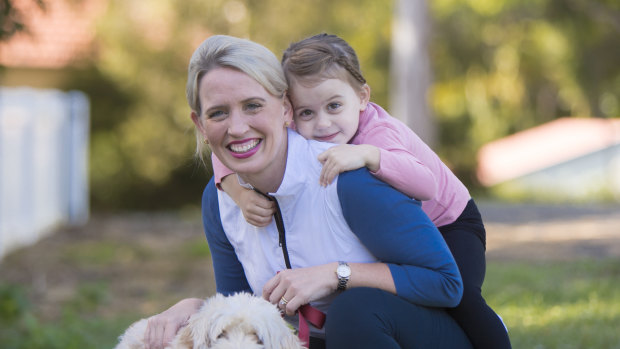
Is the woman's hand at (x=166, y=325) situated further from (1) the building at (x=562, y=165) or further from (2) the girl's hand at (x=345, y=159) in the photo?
(1) the building at (x=562, y=165)

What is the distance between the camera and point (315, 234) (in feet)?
10.1

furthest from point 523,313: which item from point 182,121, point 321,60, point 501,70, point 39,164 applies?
point 501,70

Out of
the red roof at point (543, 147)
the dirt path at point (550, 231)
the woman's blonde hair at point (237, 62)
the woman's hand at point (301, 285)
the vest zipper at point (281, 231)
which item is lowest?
the woman's hand at point (301, 285)

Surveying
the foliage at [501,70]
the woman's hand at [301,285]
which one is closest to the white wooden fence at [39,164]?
the woman's hand at [301,285]

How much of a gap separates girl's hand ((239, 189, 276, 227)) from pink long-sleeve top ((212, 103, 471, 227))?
0.30m

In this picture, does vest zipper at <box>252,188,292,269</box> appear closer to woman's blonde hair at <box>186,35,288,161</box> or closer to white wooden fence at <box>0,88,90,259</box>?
woman's blonde hair at <box>186,35,288,161</box>

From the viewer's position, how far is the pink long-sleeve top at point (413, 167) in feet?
9.99

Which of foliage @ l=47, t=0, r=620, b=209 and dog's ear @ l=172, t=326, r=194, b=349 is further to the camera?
foliage @ l=47, t=0, r=620, b=209

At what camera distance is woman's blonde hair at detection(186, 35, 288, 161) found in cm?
301

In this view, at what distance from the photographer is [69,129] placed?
15.2 metres

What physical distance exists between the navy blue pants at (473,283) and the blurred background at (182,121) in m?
1.39

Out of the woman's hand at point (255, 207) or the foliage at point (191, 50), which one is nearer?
the woman's hand at point (255, 207)

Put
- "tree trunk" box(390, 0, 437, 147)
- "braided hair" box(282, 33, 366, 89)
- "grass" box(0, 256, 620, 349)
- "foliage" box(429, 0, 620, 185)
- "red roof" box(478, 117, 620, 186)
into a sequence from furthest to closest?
"foliage" box(429, 0, 620, 185) → "red roof" box(478, 117, 620, 186) → "tree trunk" box(390, 0, 437, 147) → "grass" box(0, 256, 620, 349) → "braided hair" box(282, 33, 366, 89)

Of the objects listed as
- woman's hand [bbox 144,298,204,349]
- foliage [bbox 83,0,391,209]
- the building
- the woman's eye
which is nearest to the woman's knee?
woman's hand [bbox 144,298,204,349]
